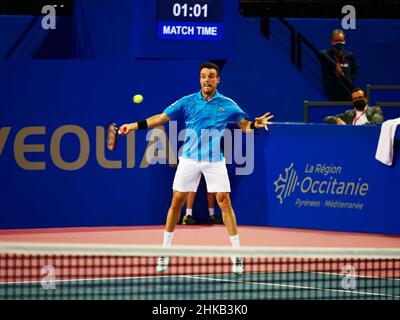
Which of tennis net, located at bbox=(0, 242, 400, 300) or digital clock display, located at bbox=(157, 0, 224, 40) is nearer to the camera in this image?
tennis net, located at bbox=(0, 242, 400, 300)

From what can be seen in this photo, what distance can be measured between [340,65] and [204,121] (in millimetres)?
6331

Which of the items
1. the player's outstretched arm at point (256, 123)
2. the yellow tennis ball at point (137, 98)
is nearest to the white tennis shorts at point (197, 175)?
the player's outstretched arm at point (256, 123)

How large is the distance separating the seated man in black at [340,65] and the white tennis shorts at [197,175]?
615 cm

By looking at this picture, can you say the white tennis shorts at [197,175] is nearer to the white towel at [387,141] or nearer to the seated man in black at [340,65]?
the white towel at [387,141]

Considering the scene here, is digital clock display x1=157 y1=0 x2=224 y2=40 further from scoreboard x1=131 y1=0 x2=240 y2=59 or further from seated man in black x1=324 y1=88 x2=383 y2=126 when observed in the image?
seated man in black x1=324 y1=88 x2=383 y2=126

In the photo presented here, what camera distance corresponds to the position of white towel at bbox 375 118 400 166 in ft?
33.4

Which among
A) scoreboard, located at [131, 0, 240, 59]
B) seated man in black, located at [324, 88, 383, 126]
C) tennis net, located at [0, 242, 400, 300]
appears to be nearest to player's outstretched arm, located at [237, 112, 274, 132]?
tennis net, located at [0, 242, 400, 300]

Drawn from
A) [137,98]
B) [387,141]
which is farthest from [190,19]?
[387,141]

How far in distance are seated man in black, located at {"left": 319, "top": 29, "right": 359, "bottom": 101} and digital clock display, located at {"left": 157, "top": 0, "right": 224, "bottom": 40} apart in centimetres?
362

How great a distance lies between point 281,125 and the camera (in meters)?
11.0

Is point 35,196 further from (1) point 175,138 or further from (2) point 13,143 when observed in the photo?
(1) point 175,138

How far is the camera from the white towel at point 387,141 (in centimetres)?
1019

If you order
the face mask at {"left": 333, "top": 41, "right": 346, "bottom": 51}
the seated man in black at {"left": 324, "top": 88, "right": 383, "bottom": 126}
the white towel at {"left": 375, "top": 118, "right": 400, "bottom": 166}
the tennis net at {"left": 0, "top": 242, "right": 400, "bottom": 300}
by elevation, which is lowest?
the tennis net at {"left": 0, "top": 242, "right": 400, "bottom": 300}

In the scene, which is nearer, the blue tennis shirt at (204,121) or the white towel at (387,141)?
the blue tennis shirt at (204,121)
